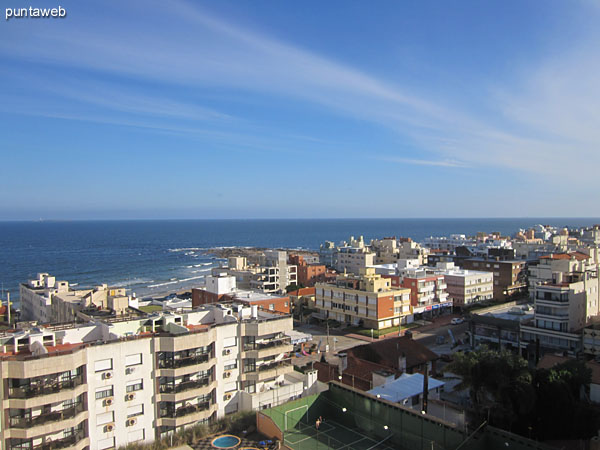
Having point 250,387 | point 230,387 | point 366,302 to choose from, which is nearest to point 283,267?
point 366,302

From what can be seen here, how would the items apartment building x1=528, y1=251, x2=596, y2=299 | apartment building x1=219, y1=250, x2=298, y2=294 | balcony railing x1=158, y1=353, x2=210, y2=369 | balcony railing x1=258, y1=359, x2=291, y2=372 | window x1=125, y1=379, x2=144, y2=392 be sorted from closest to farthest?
window x1=125, y1=379, x2=144, y2=392
balcony railing x1=158, y1=353, x2=210, y2=369
balcony railing x1=258, y1=359, x2=291, y2=372
apartment building x1=528, y1=251, x2=596, y2=299
apartment building x1=219, y1=250, x2=298, y2=294

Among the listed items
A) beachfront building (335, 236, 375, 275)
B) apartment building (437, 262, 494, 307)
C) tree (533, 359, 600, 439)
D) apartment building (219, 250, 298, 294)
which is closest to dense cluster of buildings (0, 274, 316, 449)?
tree (533, 359, 600, 439)

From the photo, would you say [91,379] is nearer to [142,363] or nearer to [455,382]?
[142,363]

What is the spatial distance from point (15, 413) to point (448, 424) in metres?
18.2

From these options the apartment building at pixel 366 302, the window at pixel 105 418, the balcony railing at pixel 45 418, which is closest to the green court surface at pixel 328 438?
the window at pixel 105 418

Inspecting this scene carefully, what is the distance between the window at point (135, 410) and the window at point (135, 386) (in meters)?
0.86

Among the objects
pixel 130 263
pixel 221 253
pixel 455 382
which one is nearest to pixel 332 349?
pixel 455 382

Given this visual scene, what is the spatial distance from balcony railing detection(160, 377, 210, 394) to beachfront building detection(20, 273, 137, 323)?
32.4ft

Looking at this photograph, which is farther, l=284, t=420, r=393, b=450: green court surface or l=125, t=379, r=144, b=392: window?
l=125, t=379, r=144, b=392: window

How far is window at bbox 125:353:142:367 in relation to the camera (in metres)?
23.2

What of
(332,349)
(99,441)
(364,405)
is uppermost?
(364,405)

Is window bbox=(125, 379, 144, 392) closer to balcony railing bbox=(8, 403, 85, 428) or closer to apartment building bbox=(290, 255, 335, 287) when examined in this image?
balcony railing bbox=(8, 403, 85, 428)

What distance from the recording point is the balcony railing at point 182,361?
Answer: 2438cm

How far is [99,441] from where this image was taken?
72.4 feet
